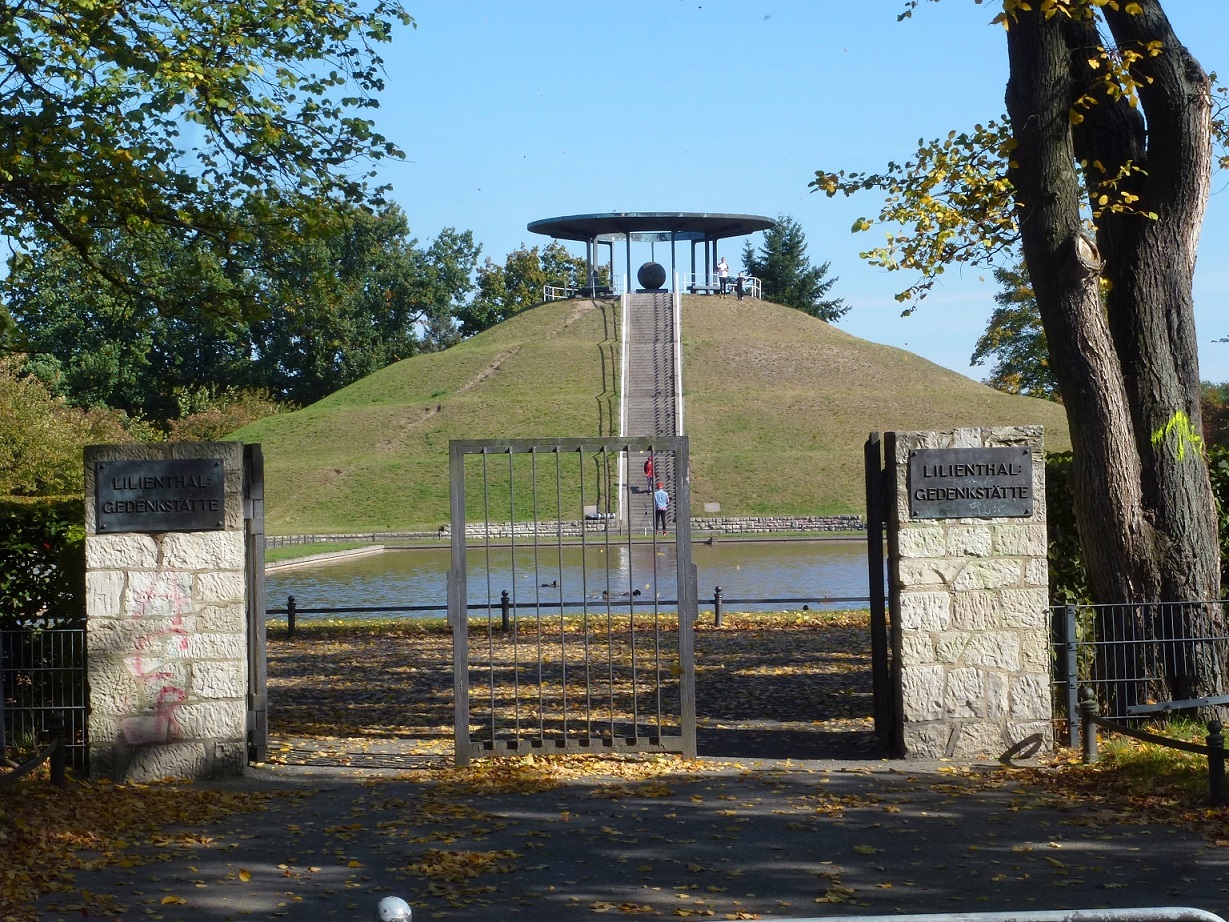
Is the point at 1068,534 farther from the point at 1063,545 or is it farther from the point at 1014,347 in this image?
the point at 1014,347

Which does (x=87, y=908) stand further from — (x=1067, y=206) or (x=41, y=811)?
(x=1067, y=206)

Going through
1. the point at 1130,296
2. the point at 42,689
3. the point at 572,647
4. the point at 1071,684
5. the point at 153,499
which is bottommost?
the point at 572,647

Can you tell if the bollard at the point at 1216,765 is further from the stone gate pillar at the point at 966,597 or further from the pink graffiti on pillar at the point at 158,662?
the pink graffiti on pillar at the point at 158,662

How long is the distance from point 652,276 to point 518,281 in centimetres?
1752

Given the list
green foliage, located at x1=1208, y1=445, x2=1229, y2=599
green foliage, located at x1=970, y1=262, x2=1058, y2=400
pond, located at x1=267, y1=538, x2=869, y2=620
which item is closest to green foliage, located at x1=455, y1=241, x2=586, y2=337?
green foliage, located at x1=970, y1=262, x2=1058, y2=400

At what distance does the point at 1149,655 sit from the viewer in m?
9.17

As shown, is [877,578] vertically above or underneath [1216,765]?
above

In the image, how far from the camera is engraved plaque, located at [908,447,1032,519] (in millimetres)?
8234

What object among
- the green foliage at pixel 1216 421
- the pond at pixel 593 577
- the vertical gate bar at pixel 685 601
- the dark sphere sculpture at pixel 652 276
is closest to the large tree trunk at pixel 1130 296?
the vertical gate bar at pixel 685 601

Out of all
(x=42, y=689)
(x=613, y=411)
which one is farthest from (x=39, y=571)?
(x=613, y=411)

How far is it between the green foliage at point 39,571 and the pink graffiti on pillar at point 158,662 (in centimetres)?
86

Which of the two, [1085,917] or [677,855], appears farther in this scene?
[677,855]

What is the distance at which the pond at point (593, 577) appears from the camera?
20062mm

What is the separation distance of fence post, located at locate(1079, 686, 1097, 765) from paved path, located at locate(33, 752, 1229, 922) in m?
0.76
